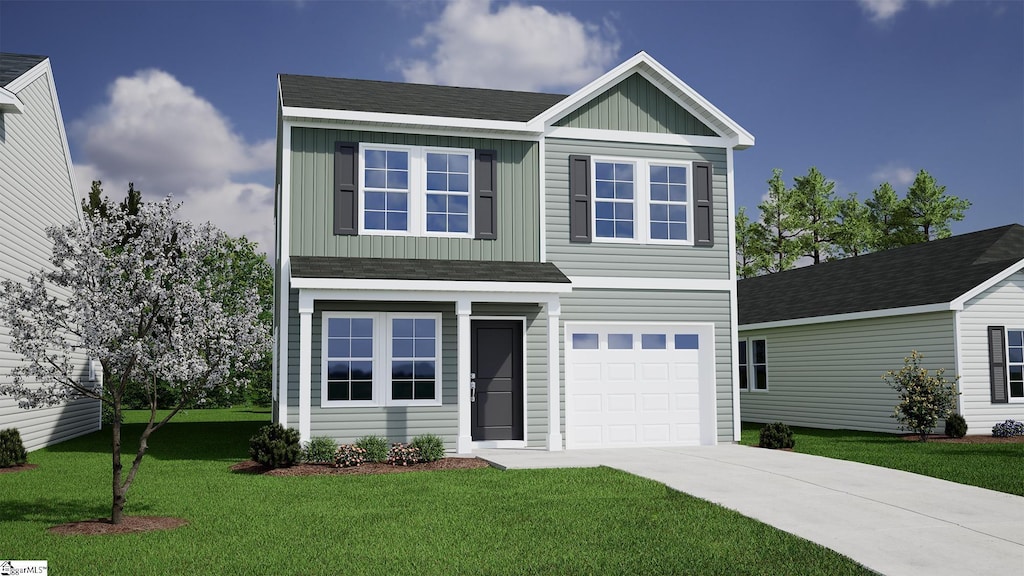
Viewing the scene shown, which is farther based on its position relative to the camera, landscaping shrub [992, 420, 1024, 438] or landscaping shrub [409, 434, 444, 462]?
landscaping shrub [992, 420, 1024, 438]

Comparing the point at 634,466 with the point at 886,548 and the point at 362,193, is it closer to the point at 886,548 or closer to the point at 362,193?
the point at 886,548

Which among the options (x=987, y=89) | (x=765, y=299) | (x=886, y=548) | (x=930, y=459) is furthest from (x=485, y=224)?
(x=987, y=89)

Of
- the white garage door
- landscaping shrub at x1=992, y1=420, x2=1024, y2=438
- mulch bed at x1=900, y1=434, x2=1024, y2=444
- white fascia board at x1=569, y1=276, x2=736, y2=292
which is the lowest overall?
mulch bed at x1=900, y1=434, x2=1024, y2=444

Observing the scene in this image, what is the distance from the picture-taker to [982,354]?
733 inches

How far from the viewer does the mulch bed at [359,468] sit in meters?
12.9

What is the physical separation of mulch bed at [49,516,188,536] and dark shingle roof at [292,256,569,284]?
5.32 m

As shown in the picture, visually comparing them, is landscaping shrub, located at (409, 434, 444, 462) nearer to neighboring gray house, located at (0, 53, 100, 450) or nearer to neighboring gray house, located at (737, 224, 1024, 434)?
neighboring gray house, located at (0, 53, 100, 450)

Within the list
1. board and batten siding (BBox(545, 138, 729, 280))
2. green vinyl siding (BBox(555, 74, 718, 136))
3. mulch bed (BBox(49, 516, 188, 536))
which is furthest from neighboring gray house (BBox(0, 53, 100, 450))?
green vinyl siding (BBox(555, 74, 718, 136))

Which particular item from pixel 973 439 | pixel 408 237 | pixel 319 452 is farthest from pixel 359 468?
pixel 973 439

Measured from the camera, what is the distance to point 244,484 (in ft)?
38.4

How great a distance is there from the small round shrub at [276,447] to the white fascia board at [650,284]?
19.0 feet

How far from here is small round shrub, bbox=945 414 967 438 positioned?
17.9 m

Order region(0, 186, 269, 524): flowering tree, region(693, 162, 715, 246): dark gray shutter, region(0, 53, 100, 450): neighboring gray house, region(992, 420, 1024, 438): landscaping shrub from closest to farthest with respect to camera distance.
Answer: region(0, 186, 269, 524): flowering tree → region(0, 53, 100, 450): neighboring gray house → region(693, 162, 715, 246): dark gray shutter → region(992, 420, 1024, 438): landscaping shrub

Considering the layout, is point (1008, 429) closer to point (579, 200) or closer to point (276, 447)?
point (579, 200)
